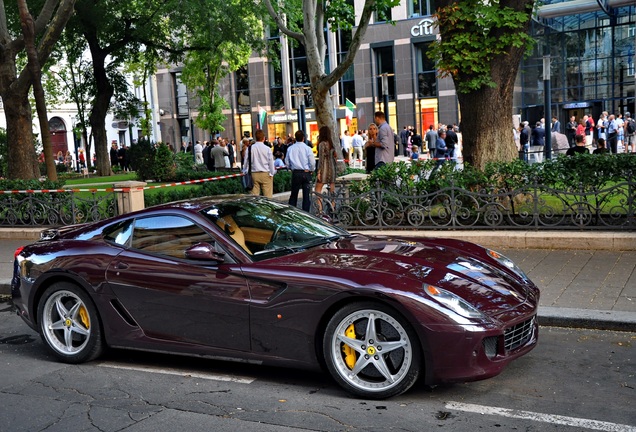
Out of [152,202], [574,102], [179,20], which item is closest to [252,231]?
[152,202]

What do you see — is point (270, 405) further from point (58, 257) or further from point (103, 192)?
point (103, 192)

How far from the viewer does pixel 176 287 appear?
6031 mm

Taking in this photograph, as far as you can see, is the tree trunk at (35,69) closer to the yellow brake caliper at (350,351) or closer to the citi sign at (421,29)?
the yellow brake caliper at (350,351)

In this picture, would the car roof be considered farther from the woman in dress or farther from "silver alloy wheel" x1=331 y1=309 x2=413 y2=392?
the woman in dress

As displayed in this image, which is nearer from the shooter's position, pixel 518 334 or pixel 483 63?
pixel 518 334

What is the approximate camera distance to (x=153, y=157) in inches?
1204

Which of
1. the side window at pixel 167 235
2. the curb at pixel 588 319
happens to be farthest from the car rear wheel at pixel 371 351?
Answer: the curb at pixel 588 319

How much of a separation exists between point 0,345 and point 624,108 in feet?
133

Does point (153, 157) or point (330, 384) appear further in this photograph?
point (153, 157)

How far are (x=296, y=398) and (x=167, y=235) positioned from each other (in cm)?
186

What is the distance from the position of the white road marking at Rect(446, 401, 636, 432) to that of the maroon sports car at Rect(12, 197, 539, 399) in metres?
0.21

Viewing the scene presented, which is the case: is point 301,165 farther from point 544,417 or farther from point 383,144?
point 544,417

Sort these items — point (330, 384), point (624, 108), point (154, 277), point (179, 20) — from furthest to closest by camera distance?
point (624, 108)
point (179, 20)
point (154, 277)
point (330, 384)

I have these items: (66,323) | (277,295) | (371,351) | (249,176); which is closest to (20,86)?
(249,176)
